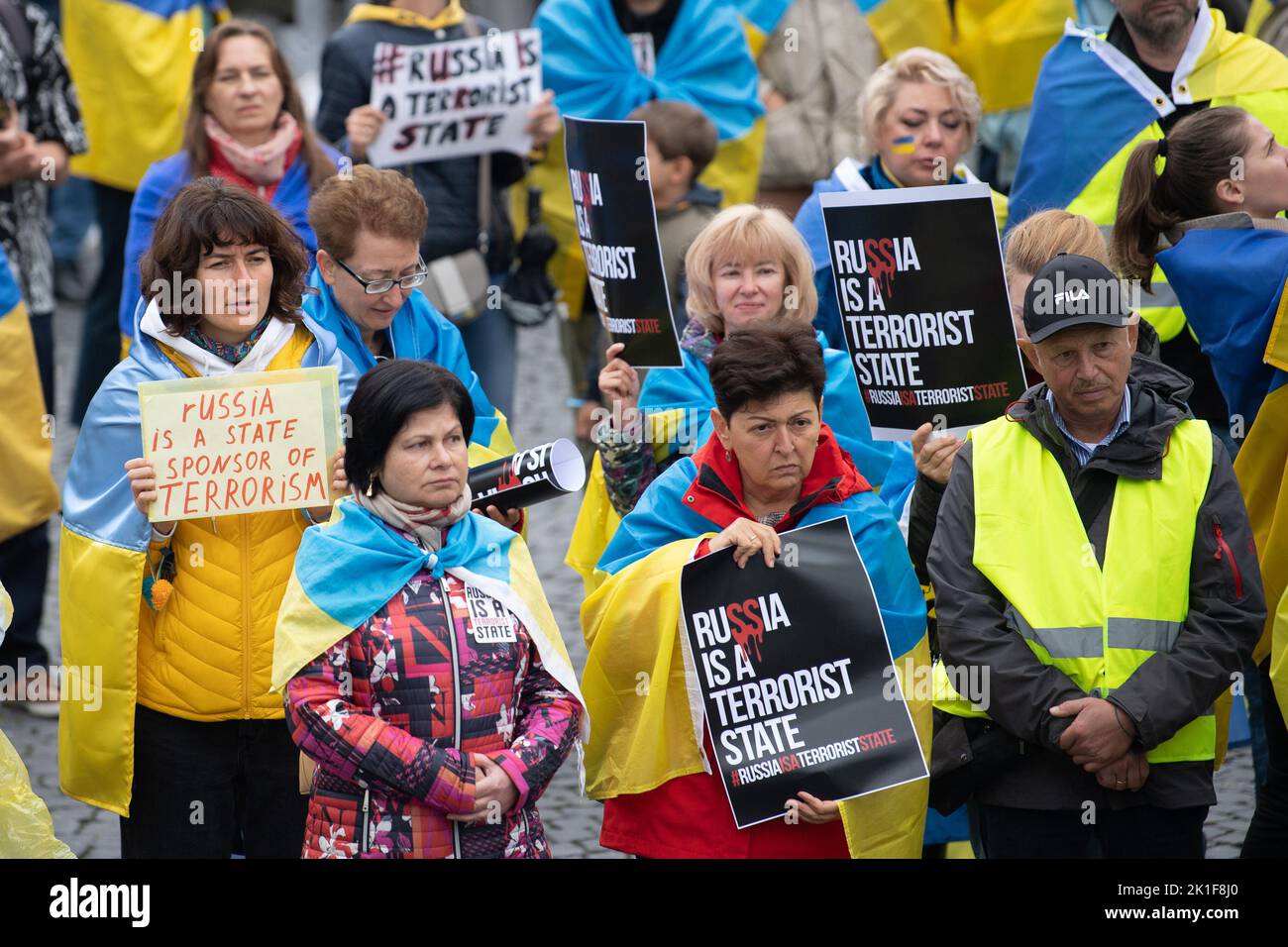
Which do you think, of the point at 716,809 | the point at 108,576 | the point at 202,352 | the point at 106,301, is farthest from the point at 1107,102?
the point at 106,301

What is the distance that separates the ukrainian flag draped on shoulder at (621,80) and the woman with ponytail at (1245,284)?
3.39m

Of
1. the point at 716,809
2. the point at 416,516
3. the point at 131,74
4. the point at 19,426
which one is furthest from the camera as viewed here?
the point at 131,74

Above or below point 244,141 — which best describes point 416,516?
below

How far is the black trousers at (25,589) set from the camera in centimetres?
737

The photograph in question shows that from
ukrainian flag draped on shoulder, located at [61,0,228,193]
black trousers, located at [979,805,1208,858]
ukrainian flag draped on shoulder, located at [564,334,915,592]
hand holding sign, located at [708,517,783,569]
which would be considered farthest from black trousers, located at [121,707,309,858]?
ukrainian flag draped on shoulder, located at [61,0,228,193]

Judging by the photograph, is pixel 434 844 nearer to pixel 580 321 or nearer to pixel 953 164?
pixel 953 164

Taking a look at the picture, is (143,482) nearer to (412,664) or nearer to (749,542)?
(412,664)

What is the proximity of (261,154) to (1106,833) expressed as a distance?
3.91 m

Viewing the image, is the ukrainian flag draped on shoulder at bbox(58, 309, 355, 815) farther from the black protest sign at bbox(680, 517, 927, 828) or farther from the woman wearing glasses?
the black protest sign at bbox(680, 517, 927, 828)

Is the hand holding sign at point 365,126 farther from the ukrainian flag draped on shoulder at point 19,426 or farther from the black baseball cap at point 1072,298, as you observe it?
the black baseball cap at point 1072,298

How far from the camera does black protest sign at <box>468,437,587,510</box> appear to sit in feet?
15.8

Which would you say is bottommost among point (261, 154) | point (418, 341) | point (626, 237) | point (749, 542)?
point (749, 542)

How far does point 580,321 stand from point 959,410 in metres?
3.84

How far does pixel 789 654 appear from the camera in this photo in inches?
176
